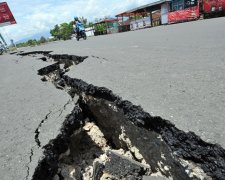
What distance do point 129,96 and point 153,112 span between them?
19.6 inches

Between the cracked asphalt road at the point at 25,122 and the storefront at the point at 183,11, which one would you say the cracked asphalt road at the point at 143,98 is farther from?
the storefront at the point at 183,11

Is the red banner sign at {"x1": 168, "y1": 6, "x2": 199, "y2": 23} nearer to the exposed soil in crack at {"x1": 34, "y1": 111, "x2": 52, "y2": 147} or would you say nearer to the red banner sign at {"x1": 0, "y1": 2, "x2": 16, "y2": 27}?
the exposed soil in crack at {"x1": 34, "y1": 111, "x2": 52, "y2": 147}

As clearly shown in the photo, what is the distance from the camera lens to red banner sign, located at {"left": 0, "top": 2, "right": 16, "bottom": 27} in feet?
104

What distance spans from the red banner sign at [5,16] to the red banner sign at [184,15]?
23171 mm

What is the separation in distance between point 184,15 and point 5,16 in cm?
2555

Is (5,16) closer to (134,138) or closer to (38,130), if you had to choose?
(38,130)

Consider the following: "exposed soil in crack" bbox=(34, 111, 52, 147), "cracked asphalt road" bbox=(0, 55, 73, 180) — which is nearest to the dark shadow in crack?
"cracked asphalt road" bbox=(0, 55, 73, 180)

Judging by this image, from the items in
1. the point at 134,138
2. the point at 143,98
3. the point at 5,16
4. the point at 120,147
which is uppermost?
the point at 5,16

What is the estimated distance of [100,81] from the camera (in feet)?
10.2

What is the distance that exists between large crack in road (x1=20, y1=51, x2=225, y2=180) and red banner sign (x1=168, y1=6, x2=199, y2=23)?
1504cm

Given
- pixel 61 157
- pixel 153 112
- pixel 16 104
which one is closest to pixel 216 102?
pixel 153 112

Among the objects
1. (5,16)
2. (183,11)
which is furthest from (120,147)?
(5,16)

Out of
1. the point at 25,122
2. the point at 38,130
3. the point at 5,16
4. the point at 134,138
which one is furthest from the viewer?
the point at 5,16

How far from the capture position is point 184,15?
16.5 m
